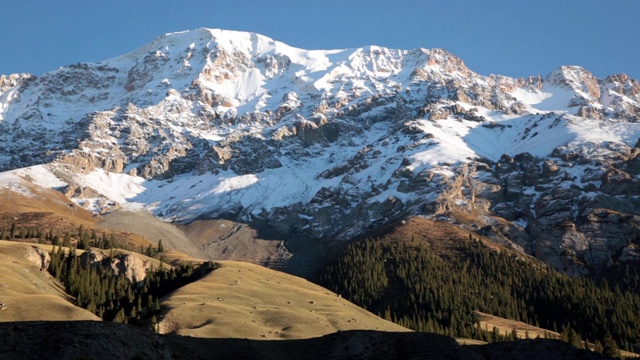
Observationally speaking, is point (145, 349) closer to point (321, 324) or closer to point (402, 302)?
point (321, 324)

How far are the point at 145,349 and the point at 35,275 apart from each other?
71.9 metres

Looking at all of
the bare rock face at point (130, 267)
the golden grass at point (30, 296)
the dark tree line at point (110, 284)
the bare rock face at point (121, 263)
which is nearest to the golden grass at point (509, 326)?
the dark tree line at point (110, 284)

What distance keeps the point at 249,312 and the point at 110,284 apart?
47.4 meters

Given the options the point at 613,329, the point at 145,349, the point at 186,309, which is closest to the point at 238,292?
the point at 186,309

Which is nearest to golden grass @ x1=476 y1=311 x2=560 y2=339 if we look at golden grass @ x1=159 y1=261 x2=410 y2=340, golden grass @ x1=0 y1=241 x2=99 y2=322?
golden grass @ x1=159 y1=261 x2=410 y2=340

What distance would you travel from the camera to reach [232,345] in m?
59.4

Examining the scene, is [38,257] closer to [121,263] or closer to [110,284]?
[110,284]

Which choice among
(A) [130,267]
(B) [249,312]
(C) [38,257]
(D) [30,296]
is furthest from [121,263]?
(B) [249,312]

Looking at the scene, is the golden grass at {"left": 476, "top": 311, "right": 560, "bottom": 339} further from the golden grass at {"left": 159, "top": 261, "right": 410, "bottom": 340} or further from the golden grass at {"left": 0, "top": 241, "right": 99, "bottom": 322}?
the golden grass at {"left": 0, "top": 241, "right": 99, "bottom": 322}

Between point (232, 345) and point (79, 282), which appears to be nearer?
point (232, 345)

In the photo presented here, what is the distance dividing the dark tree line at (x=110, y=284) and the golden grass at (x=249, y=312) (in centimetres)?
763

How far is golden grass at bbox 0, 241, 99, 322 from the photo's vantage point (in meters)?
74.9

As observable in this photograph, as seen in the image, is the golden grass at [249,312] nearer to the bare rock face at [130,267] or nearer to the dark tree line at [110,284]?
the dark tree line at [110,284]

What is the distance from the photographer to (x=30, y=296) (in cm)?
8312
